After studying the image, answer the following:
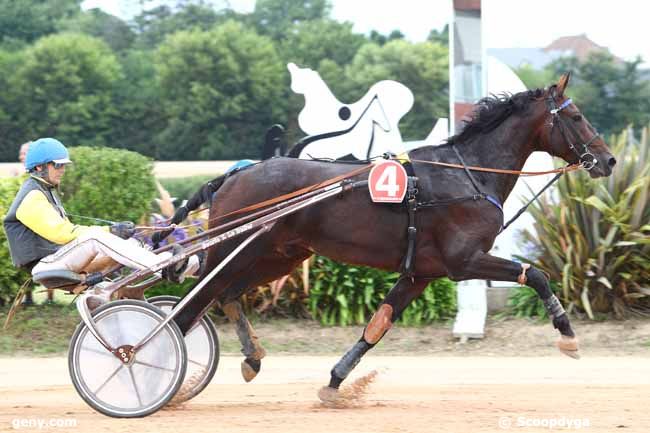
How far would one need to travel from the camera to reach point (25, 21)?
1801 inches

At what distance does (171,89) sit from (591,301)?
31047 mm

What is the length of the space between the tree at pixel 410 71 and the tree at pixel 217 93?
131 inches

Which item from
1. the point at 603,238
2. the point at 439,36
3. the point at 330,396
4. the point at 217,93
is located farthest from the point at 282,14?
the point at 330,396

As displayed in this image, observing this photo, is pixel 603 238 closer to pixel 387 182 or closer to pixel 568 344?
pixel 568 344

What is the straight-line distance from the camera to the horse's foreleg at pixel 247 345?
22.9ft

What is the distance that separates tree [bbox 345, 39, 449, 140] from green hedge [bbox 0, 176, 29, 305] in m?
29.8

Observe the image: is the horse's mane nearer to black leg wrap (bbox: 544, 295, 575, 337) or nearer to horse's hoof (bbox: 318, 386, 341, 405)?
black leg wrap (bbox: 544, 295, 575, 337)

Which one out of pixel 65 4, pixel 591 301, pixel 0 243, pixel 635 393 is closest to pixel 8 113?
pixel 65 4

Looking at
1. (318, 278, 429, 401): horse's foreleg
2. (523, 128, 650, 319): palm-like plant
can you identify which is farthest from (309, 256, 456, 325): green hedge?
(318, 278, 429, 401): horse's foreleg

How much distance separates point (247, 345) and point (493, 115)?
2285 mm

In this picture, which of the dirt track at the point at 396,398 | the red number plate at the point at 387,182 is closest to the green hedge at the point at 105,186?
the dirt track at the point at 396,398

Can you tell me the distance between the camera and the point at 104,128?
36.2 meters

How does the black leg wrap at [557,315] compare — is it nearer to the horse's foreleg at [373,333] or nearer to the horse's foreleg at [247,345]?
the horse's foreleg at [373,333]

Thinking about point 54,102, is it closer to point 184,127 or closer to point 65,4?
point 184,127
